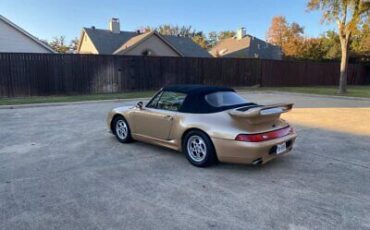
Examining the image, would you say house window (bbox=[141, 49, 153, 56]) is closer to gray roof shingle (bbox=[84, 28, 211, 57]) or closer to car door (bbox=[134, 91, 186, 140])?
gray roof shingle (bbox=[84, 28, 211, 57])

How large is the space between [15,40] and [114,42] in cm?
991

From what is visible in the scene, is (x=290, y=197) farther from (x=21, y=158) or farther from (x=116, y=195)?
(x=21, y=158)

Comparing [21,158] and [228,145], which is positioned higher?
[228,145]

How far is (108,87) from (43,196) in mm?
15128

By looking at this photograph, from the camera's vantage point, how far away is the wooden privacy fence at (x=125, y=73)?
52.5ft

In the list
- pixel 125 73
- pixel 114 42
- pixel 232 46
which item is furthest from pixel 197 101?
pixel 232 46

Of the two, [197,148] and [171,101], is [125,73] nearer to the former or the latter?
[171,101]

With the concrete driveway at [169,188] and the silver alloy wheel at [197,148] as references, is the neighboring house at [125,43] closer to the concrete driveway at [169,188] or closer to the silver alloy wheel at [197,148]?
the concrete driveway at [169,188]

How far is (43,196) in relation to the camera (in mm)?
3887

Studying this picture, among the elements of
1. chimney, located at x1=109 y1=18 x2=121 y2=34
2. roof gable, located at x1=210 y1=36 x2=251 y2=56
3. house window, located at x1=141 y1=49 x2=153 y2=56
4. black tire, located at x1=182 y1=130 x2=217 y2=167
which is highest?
chimney, located at x1=109 y1=18 x2=121 y2=34

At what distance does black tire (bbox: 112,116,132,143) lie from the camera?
644 centimetres

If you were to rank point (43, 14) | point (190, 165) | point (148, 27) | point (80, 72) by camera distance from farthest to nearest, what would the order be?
→ 1. point (148, 27)
2. point (43, 14)
3. point (80, 72)
4. point (190, 165)

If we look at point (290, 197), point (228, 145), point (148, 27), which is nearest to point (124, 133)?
point (228, 145)

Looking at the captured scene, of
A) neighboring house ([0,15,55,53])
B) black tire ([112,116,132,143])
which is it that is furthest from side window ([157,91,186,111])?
neighboring house ([0,15,55,53])
